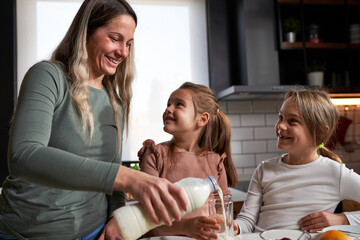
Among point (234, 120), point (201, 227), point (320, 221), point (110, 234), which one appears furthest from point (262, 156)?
point (201, 227)

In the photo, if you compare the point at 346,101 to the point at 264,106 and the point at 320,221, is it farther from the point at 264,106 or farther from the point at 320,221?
the point at 320,221

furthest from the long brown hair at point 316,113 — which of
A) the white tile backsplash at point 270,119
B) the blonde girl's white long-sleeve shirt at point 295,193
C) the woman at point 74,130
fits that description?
the white tile backsplash at point 270,119

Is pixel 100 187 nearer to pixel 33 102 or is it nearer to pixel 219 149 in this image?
pixel 33 102

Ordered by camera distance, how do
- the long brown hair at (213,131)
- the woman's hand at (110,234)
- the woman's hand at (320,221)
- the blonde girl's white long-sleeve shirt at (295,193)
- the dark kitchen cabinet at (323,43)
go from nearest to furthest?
the woman's hand at (110,234) < the woman's hand at (320,221) < the blonde girl's white long-sleeve shirt at (295,193) < the long brown hair at (213,131) < the dark kitchen cabinet at (323,43)

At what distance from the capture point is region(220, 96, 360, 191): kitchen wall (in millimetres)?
3025

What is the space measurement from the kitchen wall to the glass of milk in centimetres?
217

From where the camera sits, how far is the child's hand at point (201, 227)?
85 centimetres

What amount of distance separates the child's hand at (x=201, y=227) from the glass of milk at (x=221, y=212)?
13 mm

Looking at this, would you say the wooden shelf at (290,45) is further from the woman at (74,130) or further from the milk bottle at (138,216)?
the milk bottle at (138,216)

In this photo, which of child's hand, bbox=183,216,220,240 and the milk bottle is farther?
child's hand, bbox=183,216,220,240

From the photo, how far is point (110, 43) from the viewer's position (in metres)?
1.16

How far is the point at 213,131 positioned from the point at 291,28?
1635 mm

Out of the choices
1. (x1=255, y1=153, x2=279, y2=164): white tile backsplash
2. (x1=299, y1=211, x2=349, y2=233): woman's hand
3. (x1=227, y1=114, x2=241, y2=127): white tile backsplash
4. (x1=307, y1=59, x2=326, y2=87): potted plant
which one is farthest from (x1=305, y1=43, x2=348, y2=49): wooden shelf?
(x1=299, y1=211, x2=349, y2=233): woman's hand

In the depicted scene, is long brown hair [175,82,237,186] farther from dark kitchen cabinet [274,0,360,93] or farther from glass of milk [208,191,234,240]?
dark kitchen cabinet [274,0,360,93]
